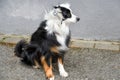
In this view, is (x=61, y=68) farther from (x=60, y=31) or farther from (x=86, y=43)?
(x=86, y=43)

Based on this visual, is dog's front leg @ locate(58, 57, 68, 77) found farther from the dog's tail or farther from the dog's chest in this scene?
the dog's tail

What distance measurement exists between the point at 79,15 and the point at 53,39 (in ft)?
4.93

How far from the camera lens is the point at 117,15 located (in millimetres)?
6000

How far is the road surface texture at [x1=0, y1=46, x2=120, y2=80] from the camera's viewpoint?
487cm

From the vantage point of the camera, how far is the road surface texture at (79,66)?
4.87m

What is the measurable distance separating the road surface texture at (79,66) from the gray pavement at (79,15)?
19.4 inches

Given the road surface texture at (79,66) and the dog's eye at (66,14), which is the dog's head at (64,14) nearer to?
the dog's eye at (66,14)

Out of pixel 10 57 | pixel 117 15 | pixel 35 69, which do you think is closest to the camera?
pixel 35 69

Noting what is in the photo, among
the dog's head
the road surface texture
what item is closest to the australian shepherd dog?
the dog's head

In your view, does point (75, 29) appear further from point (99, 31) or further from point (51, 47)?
point (51, 47)

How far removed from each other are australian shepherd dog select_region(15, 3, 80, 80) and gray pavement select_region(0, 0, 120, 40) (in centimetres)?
131

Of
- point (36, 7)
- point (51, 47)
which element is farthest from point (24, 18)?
point (51, 47)

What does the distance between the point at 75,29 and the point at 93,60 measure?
0.97 m

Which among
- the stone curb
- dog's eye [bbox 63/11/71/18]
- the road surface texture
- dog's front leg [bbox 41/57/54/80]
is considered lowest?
the road surface texture
